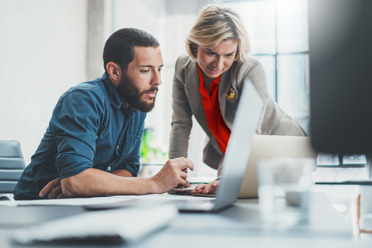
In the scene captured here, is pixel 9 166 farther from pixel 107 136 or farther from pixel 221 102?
pixel 221 102

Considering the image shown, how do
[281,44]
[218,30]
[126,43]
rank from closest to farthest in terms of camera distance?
[126,43] < [218,30] < [281,44]

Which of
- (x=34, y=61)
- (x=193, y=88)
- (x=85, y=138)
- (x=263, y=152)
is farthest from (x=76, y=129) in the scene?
(x=34, y=61)

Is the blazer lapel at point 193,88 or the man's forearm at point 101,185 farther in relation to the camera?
the blazer lapel at point 193,88

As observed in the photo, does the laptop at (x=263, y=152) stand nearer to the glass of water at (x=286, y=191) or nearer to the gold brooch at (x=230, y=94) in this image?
the glass of water at (x=286, y=191)

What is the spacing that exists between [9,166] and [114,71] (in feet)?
2.31

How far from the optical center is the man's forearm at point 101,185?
3.70 feet

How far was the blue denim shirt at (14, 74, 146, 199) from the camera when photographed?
1179 millimetres

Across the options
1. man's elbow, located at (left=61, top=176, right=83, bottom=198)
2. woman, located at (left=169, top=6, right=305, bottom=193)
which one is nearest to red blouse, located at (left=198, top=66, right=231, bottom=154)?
woman, located at (left=169, top=6, right=305, bottom=193)

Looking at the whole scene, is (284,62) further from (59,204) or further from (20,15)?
(59,204)

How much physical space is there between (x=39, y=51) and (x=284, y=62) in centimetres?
243

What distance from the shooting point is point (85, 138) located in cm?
120

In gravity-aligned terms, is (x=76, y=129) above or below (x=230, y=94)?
below

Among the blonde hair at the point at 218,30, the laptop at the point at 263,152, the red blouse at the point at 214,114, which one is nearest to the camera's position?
the laptop at the point at 263,152

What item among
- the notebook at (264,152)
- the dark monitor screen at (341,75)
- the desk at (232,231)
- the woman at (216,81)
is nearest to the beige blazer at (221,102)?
the woman at (216,81)
